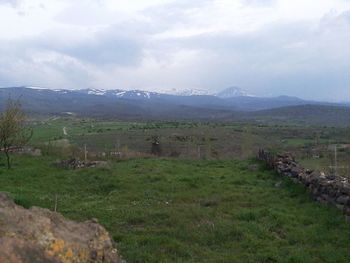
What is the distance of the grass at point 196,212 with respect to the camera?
11.0 metres

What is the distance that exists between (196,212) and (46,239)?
9171 millimetres

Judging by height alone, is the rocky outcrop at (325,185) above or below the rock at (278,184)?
above

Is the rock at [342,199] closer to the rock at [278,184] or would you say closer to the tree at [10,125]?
the rock at [278,184]

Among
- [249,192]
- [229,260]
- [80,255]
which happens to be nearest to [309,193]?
[249,192]

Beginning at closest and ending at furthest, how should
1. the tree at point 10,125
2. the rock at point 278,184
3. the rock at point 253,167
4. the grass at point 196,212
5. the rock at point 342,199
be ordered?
the grass at point 196,212, the rock at point 342,199, the rock at point 278,184, the rock at point 253,167, the tree at point 10,125

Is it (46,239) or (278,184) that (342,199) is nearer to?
(278,184)

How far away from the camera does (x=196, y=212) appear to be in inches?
580

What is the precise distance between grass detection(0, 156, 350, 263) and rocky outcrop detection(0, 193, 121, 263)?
338cm

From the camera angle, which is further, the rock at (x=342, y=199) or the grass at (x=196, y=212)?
the rock at (x=342, y=199)

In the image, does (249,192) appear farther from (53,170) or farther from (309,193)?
(53,170)

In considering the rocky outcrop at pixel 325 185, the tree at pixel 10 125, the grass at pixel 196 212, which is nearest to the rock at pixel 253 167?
the grass at pixel 196 212

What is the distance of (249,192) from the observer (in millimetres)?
18734

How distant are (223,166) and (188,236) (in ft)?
53.7

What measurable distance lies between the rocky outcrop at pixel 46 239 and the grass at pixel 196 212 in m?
3.38
